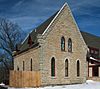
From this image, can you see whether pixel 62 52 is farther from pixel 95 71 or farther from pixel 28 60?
pixel 95 71

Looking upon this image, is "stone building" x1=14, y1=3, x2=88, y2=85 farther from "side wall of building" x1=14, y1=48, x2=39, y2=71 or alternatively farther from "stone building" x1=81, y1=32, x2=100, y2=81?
"stone building" x1=81, y1=32, x2=100, y2=81

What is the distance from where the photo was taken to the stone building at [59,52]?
3788cm

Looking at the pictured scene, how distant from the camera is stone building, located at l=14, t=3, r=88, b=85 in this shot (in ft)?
124

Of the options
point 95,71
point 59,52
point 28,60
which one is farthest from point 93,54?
point 59,52

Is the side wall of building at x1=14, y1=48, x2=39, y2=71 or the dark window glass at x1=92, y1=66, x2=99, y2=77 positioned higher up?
the side wall of building at x1=14, y1=48, x2=39, y2=71

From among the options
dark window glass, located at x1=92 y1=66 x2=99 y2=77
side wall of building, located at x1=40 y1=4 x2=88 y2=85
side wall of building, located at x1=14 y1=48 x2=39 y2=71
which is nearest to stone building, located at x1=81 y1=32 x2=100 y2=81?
dark window glass, located at x1=92 y1=66 x2=99 y2=77

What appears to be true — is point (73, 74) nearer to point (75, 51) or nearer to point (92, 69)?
point (75, 51)

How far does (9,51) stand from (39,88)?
106 feet

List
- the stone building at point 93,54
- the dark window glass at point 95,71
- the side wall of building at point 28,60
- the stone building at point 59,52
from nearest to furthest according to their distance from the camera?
the stone building at point 59,52, the side wall of building at point 28,60, the stone building at point 93,54, the dark window glass at point 95,71

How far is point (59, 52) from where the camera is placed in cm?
3988

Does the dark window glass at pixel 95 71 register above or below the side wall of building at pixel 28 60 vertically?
below

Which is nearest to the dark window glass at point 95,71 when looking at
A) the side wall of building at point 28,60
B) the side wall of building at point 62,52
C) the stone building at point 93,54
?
the stone building at point 93,54

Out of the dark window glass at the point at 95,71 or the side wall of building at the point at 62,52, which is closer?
the side wall of building at the point at 62,52

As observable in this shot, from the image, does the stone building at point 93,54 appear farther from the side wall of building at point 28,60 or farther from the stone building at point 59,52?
the side wall of building at point 28,60
